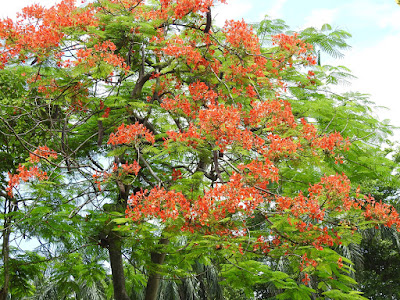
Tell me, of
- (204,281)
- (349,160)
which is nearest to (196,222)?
(349,160)

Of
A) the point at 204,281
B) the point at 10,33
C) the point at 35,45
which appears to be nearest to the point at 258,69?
the point at 35,45

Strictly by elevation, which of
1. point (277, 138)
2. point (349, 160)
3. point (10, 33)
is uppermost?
point (10, 33)

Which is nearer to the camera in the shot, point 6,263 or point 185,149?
point 185,149

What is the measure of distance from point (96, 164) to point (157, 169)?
1.37m

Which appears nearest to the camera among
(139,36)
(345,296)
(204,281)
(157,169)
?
(345,296)

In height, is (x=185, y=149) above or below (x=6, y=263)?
above

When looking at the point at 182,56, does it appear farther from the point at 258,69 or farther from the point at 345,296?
the point at 345,296

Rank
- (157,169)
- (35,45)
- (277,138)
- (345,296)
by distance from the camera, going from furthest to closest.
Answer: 1. (157,169)
2. (35,45)
3. (345,296)
4. (277,138)

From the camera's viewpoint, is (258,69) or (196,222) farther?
(258,69)

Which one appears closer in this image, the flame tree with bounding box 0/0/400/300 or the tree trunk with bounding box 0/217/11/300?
the flame tree with bounding box 0/0/400/300

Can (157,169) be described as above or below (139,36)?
below

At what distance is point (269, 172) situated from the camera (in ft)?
18.0

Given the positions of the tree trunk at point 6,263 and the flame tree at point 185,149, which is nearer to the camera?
the flame tree at point 185,149

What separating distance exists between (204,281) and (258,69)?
13.7 meters
